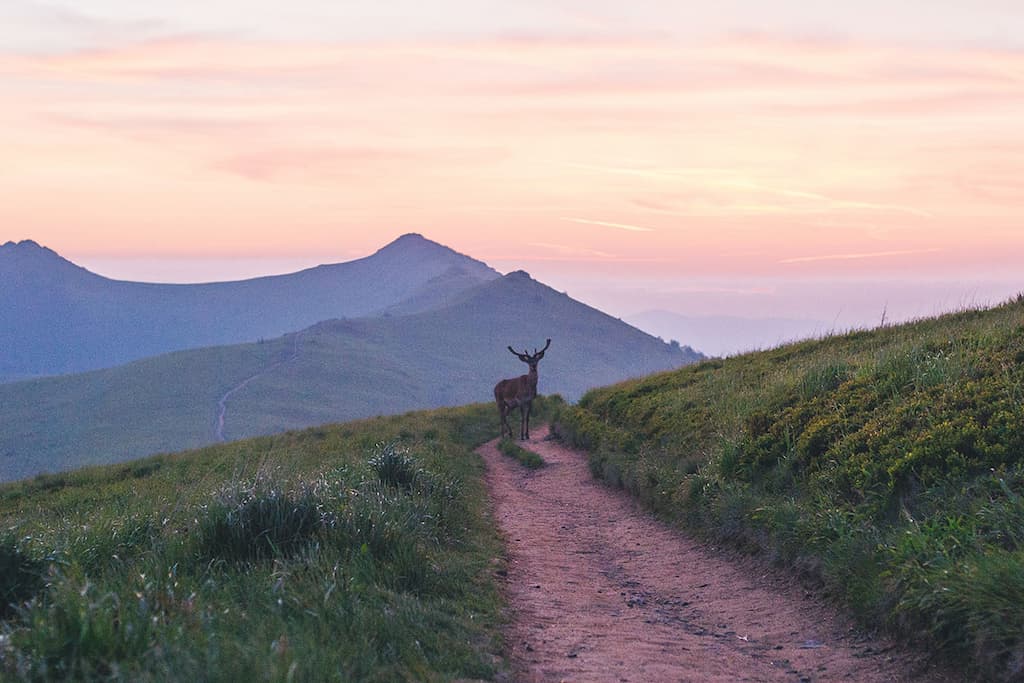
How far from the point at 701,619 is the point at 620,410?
14737mm

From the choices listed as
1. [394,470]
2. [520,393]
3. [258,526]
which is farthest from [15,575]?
[520,393]

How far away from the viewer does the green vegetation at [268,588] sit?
5719 mm

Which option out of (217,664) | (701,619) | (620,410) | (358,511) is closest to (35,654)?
(217,664)

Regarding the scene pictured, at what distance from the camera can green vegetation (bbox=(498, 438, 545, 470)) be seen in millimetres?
22969

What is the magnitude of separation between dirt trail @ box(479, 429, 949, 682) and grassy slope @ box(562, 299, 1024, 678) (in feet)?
1.23

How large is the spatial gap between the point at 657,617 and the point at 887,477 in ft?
10.2

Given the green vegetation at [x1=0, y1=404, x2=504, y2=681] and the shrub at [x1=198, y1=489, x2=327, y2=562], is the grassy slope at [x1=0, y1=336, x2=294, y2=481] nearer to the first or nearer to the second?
the green vegetation at [x1=0, y1=404, x2=504, y2=681]

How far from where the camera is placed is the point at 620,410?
24641 millimetres

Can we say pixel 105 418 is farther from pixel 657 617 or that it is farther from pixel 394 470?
pixel 657 617

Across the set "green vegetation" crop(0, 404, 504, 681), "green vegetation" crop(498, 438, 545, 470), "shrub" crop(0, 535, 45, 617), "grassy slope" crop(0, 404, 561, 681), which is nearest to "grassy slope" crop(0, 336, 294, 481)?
"green vegetation" crop(498, 438, 545, 470)

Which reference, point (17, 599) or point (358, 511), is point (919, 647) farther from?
point (17, 599)

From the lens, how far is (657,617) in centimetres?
1002

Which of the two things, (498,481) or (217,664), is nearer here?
(217,664)

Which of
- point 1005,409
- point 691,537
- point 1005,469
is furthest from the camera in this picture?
point 691,537
